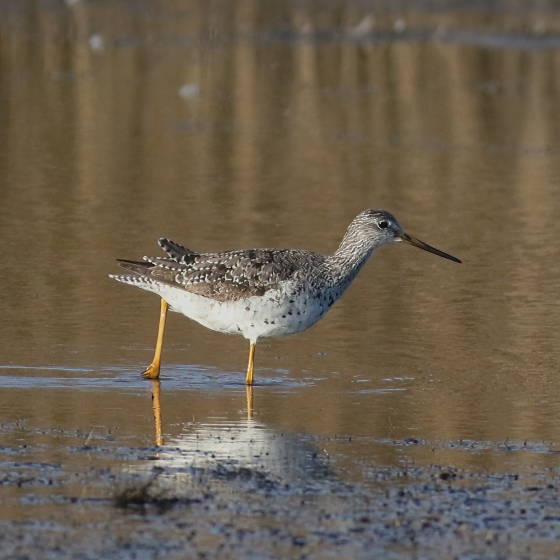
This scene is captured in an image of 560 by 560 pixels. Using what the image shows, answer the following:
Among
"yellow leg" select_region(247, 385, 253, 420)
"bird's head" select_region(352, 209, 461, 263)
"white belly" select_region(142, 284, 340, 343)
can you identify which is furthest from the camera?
"bird's head" select_region(352, 209, 461, 263)

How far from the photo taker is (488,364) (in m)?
9.59

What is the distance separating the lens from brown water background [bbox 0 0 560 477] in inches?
335

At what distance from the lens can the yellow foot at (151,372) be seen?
891 centimetres

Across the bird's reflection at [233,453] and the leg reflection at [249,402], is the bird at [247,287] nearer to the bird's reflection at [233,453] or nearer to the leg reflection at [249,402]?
the leg reflection at [249,402]

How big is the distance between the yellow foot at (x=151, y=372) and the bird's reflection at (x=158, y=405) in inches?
2.2

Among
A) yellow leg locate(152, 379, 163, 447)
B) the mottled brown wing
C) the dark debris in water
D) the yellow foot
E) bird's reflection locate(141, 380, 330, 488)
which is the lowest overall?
the dark debris in water

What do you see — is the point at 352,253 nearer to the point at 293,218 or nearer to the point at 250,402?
the point at 250,402

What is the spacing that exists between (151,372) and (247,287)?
0.90 metres

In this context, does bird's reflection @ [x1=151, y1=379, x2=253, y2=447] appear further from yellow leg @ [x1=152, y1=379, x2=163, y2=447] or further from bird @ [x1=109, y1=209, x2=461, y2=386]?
bird @ [x1=109, y1=209, x2=461, y2=386]

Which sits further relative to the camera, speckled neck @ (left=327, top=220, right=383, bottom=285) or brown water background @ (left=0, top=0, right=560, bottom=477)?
speckled neck @ (left=327, top=220, right=383, bottom=285)

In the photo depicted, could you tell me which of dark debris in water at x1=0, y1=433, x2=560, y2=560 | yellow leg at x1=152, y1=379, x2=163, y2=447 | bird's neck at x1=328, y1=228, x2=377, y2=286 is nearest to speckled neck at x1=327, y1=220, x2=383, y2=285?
bird's neck at x1=328, y1=228, x2=377, y2=286

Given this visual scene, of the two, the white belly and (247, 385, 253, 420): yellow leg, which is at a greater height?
the white belly

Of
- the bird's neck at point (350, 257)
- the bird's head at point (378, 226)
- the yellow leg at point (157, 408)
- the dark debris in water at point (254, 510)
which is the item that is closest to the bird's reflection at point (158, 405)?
the yellow leg at point (157, 408)

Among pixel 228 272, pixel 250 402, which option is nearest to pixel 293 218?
Result: pixel 228 272
